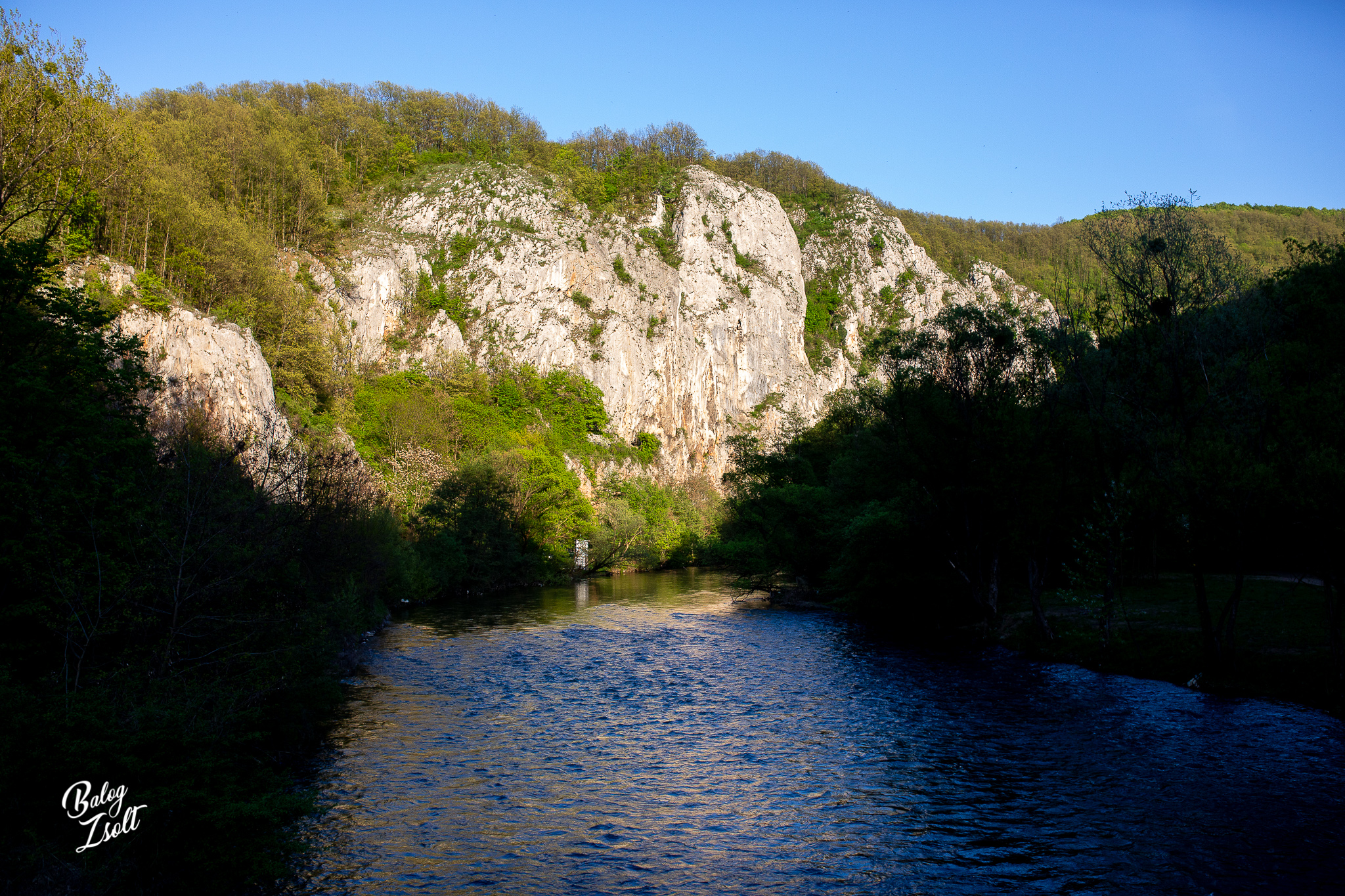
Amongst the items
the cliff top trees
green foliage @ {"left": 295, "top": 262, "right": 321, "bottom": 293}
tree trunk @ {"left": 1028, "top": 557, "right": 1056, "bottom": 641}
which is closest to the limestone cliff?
green foliage @ {"left": 295, "top": 262, "right": 321, "bottom": 293}

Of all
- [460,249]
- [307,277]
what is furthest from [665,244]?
[307,277]

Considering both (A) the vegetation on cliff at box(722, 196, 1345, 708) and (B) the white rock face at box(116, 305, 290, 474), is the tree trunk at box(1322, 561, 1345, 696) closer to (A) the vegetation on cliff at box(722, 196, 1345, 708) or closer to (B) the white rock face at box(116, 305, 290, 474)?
(A) the vegetation on cliff at box(722, 196, 1345, 708)

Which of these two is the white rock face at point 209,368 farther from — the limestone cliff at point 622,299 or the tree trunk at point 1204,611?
the tree trunk at point 1204,611

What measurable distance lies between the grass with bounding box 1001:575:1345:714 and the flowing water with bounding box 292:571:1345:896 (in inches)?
43.8

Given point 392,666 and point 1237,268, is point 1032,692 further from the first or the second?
point 392,666

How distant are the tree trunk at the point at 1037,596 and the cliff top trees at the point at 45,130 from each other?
3131cm

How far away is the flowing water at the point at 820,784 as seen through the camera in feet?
38.3

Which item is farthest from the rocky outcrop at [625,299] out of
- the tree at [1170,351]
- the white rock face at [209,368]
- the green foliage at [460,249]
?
the tree at [1170,351]

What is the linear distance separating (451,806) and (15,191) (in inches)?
A: 688

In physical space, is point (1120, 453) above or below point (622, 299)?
below

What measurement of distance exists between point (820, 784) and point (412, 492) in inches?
1722

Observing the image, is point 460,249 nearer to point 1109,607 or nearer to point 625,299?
point 625,299

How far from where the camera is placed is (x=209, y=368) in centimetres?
3609

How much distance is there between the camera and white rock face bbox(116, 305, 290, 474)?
3331 centimetres
